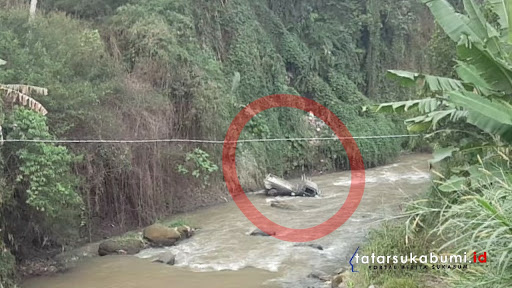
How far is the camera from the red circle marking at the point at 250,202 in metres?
10.3

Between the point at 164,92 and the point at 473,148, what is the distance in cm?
857

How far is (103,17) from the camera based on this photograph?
14.5 m

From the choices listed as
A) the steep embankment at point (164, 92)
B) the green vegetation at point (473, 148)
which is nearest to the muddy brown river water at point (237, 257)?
the green vegetation at point (473, 148)

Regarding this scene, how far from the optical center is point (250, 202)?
13.3 metres

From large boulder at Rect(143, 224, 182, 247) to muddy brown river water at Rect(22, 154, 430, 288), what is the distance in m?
0.20

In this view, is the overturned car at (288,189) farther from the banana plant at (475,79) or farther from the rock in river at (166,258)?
the banana plant at (475,79)

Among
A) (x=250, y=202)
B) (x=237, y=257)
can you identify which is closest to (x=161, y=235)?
(x=237, y=257)

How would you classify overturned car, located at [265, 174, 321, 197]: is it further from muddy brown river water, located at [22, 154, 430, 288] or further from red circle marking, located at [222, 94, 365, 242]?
muddy brown river water, located at [22, 154, 430, 288]

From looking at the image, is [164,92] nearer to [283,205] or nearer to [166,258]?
[283,205]

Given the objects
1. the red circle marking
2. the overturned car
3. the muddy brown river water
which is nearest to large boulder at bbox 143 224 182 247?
the muddy brown river water

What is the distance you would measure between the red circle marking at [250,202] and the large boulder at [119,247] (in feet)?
8.73

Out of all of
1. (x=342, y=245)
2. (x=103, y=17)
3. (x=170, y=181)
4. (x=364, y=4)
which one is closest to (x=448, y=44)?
(x=342, y=245)

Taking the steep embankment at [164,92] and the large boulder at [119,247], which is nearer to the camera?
the large boulder at [119,247]

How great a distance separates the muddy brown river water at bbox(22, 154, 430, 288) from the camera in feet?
25.0
